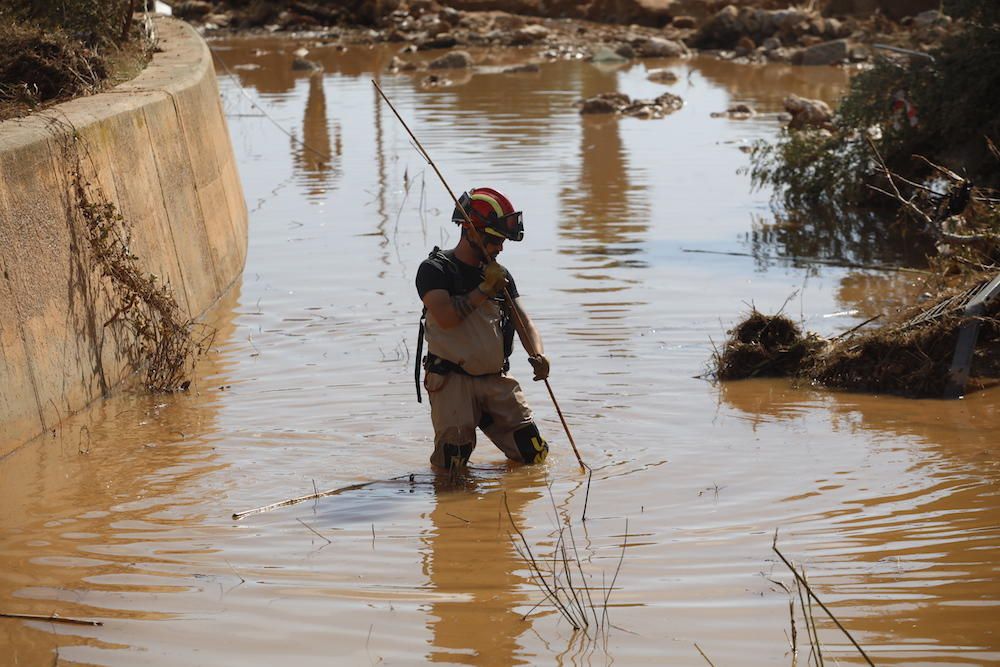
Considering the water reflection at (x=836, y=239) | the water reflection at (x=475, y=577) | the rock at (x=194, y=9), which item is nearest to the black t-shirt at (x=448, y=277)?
the water reflection at (x=475, y=577)

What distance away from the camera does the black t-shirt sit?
645 centimetres

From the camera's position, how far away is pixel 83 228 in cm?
807

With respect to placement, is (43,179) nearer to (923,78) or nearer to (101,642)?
(101,642)

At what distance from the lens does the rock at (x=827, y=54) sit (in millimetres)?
32625

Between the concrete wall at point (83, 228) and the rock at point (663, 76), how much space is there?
60.9 ft

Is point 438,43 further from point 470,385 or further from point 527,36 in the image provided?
point 470,385

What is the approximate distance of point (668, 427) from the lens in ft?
25.7

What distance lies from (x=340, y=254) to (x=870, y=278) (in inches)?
192

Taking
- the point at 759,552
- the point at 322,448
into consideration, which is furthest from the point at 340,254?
the point at 759,552

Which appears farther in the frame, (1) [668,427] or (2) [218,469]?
(1) [668,427]

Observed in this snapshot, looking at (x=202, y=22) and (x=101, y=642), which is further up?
(x=101, y=642)

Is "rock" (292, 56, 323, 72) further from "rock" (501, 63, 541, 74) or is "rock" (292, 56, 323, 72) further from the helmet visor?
the helmet visor

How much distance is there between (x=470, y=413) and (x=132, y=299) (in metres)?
2.80

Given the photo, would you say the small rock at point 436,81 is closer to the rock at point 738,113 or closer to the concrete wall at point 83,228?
the rock at point 738,113
